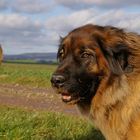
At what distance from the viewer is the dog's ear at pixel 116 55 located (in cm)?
686

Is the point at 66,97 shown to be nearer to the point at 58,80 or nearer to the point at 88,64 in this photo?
the point at 58,80

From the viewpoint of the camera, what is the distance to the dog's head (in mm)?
6836

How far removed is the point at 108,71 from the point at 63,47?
0.85 meters

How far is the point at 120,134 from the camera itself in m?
6.97

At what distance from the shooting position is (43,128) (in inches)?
383

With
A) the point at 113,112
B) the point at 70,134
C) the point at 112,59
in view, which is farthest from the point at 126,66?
the point at 70,134

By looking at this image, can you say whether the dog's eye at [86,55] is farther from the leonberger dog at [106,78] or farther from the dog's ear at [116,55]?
the dog's ear at [116,55]

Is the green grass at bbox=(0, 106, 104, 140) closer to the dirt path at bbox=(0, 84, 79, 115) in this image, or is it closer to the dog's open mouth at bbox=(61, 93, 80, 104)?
the dog's open mouth at bbox=(61, 93, 80, 104)

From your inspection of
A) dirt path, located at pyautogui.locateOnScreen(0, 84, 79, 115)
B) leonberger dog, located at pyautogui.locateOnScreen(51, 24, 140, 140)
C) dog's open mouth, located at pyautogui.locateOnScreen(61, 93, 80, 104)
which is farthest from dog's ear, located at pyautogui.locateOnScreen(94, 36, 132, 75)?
dirt path, located at pyautogui.locateOnScreen(0, 84, 79, 115)

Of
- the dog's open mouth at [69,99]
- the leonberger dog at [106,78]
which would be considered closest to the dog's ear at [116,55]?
the leonberger dog at [106,78]

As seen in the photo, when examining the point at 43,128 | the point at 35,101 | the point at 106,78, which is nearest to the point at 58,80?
the point at 106,78

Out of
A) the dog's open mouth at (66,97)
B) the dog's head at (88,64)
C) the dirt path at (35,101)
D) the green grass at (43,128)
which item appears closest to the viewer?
the dog's head at (88,64)

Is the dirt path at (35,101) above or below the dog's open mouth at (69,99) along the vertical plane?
below

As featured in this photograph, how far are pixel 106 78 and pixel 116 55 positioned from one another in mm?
378
